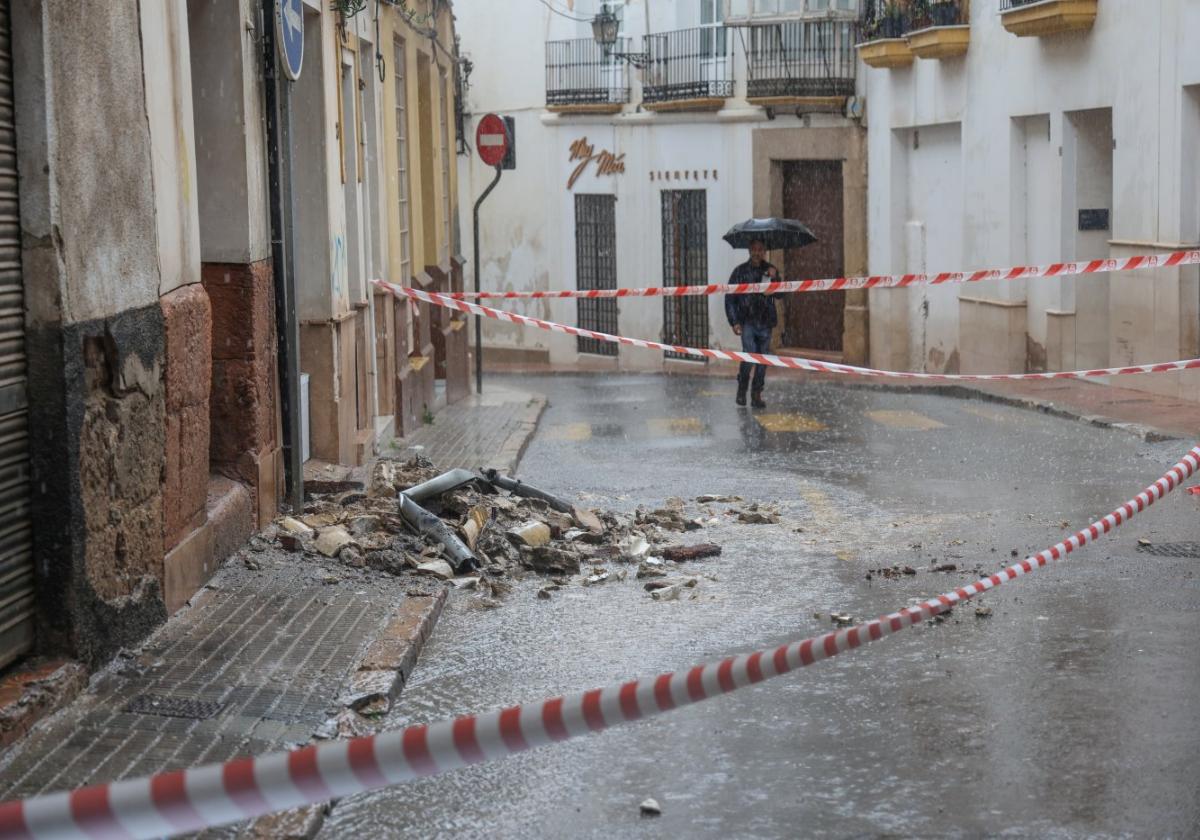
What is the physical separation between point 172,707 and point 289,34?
4.65 meters

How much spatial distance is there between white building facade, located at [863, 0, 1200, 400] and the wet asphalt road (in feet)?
17.9

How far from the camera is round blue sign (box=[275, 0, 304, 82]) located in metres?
9.14

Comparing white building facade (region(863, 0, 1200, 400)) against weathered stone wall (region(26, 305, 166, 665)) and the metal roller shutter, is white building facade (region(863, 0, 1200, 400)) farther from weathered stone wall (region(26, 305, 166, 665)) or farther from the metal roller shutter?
the metal roller shutter

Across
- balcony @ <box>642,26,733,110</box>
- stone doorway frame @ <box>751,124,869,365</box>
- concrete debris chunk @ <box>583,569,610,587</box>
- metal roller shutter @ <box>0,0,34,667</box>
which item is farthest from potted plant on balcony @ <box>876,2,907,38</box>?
metal roller shutter @ <box>0,0,34,667</box>

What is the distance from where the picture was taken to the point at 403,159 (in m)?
16.6

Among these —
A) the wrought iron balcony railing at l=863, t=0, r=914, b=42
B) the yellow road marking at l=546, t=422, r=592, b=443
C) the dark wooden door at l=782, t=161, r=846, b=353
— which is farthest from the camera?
the dark wooden door at l=782, t=161, r=846, b=353

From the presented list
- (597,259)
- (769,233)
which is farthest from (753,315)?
(597,259)

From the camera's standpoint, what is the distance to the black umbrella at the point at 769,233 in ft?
65.8

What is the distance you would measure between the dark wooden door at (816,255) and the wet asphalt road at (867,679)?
14.3 m

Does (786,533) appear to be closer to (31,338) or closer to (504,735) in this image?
(31,338)

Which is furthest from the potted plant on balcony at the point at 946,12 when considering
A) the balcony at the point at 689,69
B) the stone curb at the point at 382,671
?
the stone curb at the point at 382,671

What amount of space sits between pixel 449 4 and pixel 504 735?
1893 cm

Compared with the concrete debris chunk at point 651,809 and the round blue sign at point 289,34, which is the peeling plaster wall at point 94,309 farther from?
the concrete debris chunk at point 651,809

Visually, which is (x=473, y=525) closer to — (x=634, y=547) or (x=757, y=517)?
(x=634, y=547)
